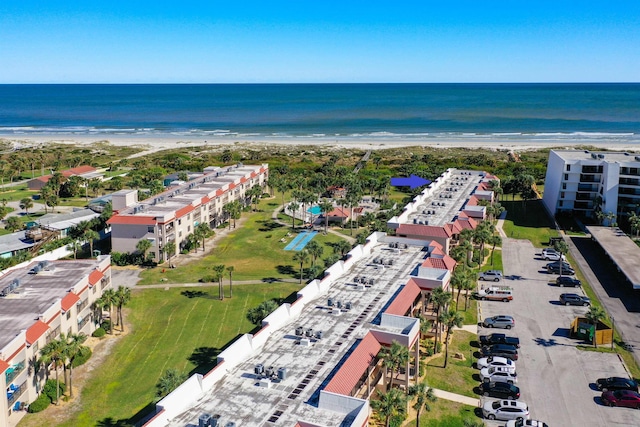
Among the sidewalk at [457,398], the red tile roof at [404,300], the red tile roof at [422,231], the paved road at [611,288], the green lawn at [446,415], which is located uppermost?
the red tile roof at [422,231]

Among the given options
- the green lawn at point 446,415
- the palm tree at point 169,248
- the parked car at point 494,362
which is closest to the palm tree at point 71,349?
the green lawn at point 446,415

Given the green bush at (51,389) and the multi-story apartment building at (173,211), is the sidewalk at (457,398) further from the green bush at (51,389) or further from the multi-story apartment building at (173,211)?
the multi-story apartment building at (173,211)

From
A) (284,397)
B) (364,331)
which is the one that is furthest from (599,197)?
(284,397)

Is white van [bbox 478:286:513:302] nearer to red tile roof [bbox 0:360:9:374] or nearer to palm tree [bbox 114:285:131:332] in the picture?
palm tree [bbox 114:285:131:332]

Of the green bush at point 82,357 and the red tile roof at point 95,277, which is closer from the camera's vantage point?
the green bush at point 82,357

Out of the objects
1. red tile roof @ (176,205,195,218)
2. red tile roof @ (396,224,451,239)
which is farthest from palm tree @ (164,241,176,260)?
red tile roof @ (396,224,451,239)

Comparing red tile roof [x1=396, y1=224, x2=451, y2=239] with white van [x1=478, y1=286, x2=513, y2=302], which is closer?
white van [x1=478, y1=286, x2=513, y2=302]
